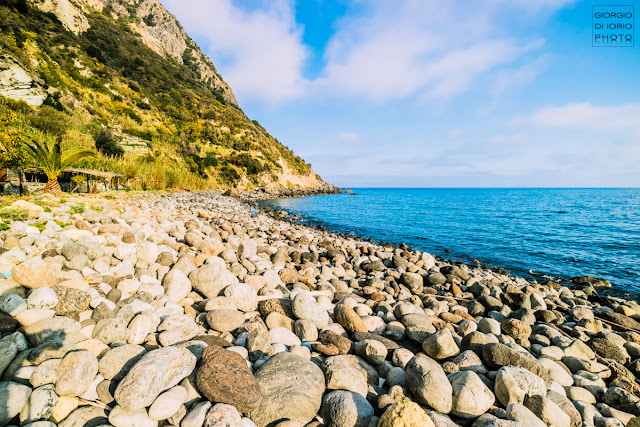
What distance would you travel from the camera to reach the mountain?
20.1 m

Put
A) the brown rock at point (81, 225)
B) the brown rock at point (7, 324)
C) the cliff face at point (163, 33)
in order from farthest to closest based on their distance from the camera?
1. the cliff face at point (163, 33)
2. the brown rock at point (81, 225)
3. the brown rock at point (7, 324)

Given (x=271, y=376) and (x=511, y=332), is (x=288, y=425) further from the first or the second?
(x=511, y=332)

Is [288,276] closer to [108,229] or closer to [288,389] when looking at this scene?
[288,389]

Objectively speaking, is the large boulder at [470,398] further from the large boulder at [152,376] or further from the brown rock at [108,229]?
the brown rock at [108,229]

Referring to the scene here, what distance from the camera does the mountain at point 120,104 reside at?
20.1 metres

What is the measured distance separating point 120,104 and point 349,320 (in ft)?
138

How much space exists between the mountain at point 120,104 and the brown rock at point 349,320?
439 inches

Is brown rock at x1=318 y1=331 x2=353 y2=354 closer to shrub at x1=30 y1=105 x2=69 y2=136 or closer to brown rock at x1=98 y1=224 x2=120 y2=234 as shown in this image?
brown rock at x1=98 y1=224 x2=120 y2=234

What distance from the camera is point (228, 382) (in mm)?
2027

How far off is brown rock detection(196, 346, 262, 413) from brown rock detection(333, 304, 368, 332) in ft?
5.77

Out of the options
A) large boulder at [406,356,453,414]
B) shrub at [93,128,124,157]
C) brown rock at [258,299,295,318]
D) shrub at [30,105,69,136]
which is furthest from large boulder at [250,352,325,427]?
shrub at [93,128,124,157]

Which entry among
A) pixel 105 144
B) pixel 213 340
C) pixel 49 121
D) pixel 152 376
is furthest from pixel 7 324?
pixel 105 144

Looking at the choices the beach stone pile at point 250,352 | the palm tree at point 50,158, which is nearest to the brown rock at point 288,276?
the beach stone pile at point 250,352

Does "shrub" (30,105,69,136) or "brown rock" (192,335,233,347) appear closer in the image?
"brown rock" (192,335,233,347)
